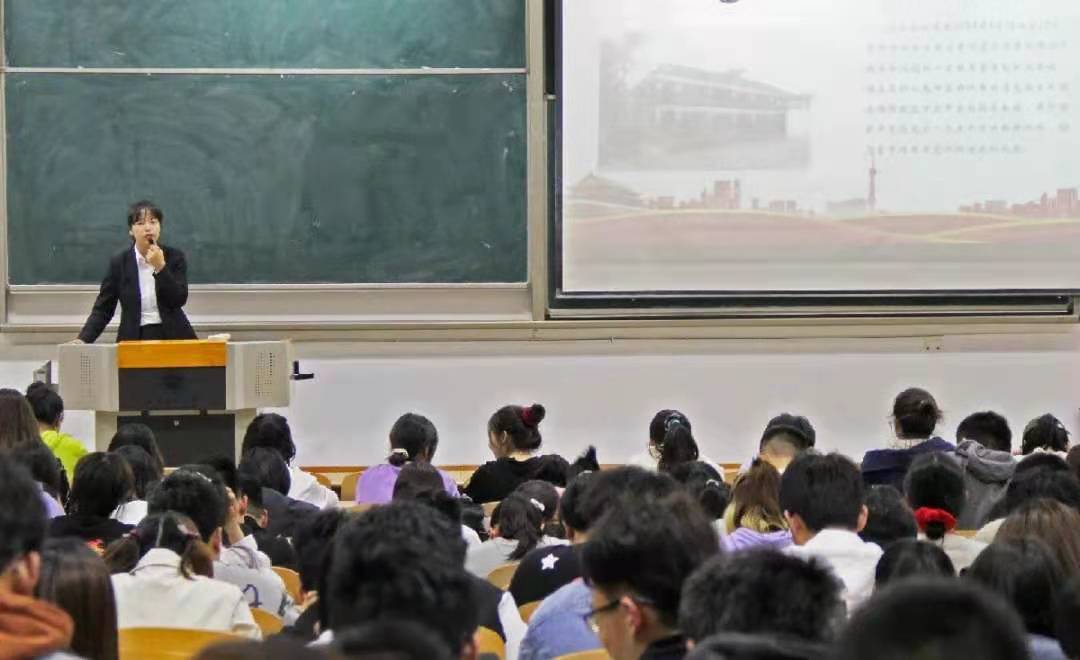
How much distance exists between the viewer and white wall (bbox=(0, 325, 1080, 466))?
26.6 ft

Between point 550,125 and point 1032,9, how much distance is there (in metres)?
2.75

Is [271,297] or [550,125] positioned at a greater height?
[550,125]

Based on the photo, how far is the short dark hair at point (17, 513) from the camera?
162 cm

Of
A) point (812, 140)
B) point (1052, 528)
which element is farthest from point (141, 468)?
point (812, 140)

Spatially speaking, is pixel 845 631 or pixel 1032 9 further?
pixel 1032 9

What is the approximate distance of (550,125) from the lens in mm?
8117

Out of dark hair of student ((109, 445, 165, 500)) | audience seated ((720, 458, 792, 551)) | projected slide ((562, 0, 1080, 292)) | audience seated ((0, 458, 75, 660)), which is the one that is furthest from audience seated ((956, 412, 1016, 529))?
audience seated ((0, 458, 75, 660))

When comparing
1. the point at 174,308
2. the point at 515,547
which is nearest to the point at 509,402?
the point at 174,308

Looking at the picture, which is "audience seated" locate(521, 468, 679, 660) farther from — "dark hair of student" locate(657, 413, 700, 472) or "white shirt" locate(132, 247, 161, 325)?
"white shirt" locate(132, 247, 161, 325)

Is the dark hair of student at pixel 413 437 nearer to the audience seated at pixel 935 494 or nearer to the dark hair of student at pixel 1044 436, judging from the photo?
the audience seated at pixel 935 494

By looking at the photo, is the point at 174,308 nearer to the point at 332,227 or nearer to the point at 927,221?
the point at 332,227

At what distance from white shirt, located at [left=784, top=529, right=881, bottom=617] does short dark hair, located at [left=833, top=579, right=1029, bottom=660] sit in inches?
72.3

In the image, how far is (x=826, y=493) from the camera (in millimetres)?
3109

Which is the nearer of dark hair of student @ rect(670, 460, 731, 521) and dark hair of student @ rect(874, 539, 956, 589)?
dark hair of student @ rect(874, 539, 956, 589)
